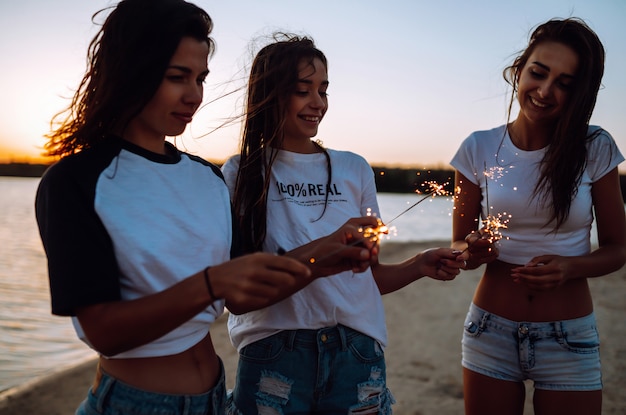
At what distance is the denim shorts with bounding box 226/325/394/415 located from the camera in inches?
94.0

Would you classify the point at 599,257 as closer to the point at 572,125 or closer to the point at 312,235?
the point at 572,125

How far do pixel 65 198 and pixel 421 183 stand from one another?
1.73 m

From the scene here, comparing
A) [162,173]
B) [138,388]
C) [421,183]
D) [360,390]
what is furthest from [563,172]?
[138,388]

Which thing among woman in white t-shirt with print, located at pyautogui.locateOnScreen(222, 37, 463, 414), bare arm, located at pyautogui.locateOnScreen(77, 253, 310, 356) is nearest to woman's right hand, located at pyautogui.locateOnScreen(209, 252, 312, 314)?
bare arm, located at pyautogui.locateOnScreen(77, 253, 310, 356)

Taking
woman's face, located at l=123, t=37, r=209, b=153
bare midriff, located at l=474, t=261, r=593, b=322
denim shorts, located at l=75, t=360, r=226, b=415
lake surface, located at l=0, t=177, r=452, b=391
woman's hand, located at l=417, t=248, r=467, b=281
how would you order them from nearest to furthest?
1. denim shorts, located at l=75, t=360, r=226, b=415
2. woman's face, located at l=123, t=37, r=209, b=153
3. woman's hand, located at l=417, t=248, r=467, b=281
4. bare midriff, located at l=474, t=261, r=593, b=322
5. lake surface, located at l=0, t=177, r=452, b=391

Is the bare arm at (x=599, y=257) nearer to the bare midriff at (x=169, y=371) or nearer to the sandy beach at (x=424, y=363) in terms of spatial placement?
the bare midriff at (x=169, y=371)

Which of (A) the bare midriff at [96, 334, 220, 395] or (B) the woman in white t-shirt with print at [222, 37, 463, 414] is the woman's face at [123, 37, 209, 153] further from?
(A) the bare midriff at [96, 334, 220, 395]

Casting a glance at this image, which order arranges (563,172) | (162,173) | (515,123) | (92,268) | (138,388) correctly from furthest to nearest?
(515,123) → (563,172) → (162,173) → (138,388) → (92,268)

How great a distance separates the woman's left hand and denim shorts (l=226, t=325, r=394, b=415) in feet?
2.86

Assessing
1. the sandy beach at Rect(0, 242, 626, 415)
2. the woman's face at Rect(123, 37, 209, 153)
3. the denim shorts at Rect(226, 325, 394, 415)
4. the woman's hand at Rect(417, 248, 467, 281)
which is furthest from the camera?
the sandy beach at Rect(0, 242, 626, 415)

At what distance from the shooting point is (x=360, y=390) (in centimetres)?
246

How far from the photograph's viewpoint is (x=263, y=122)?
2732mm

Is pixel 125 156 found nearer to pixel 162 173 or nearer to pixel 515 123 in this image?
pixel 162 173

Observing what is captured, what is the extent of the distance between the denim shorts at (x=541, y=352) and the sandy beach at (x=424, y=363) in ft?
8.68
